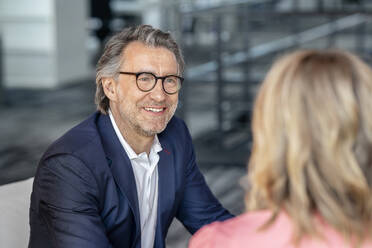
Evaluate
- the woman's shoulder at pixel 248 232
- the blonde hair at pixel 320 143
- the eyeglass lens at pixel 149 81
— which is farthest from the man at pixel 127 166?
the blonde hair at pixel 320 143

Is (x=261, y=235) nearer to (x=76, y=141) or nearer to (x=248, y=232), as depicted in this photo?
(x=248, y=232)

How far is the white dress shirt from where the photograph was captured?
1.83 metres

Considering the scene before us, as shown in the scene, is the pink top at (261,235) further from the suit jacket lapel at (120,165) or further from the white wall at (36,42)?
the white wall at (36,42)

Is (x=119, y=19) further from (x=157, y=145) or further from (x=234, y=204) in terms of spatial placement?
(x=157, y=145)

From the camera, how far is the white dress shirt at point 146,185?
71.9 inches

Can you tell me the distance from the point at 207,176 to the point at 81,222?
128 inches

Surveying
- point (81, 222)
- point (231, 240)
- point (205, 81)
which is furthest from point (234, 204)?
point (231, 240)

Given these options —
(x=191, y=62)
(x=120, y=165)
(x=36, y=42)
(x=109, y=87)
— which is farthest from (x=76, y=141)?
(x=36, y=42)

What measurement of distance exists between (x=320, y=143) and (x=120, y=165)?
2.80ft

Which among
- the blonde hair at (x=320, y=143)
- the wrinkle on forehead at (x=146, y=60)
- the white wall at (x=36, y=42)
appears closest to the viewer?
the blonde hair at (x=320, y=143)

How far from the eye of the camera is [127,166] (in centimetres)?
174

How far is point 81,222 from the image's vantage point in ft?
5.12

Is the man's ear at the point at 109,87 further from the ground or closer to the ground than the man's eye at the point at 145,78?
closer to the ground

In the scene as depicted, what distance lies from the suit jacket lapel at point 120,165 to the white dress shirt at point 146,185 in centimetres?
5
